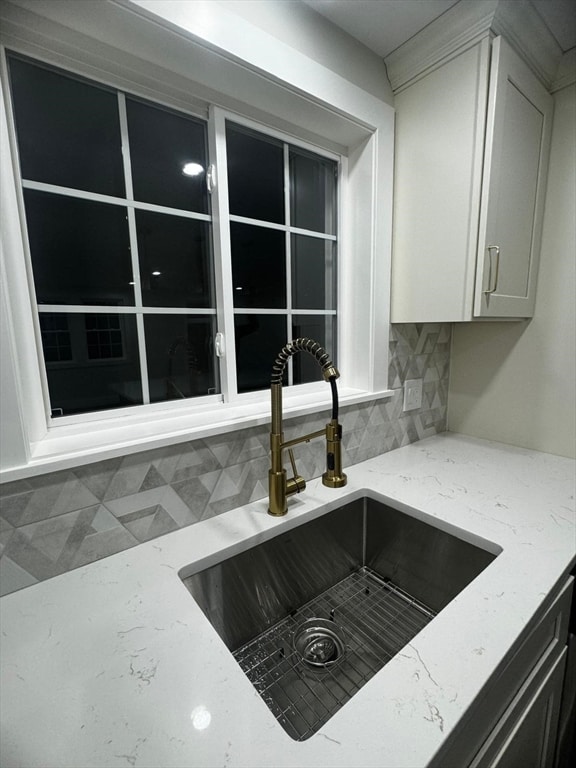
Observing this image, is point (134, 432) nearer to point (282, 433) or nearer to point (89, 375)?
point (89, 375)

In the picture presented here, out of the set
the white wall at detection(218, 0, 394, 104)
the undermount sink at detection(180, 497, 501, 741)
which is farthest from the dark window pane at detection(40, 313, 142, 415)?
the white wall at detection(218, 0, 394, 104)

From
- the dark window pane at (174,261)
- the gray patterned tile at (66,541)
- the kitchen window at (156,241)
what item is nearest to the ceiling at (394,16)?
the kitchen window at (156,241)

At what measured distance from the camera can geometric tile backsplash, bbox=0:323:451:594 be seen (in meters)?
0.68

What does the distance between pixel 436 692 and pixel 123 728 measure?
16.4 inches

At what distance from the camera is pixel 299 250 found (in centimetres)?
124

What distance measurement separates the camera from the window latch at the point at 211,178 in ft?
3.24

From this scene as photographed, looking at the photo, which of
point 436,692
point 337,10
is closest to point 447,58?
point 337,10

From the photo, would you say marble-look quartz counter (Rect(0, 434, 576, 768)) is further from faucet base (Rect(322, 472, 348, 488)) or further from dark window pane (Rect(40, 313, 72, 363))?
dark window pane (Rect(40, 313, 72, 363))

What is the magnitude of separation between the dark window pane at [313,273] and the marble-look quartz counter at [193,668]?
77 cm

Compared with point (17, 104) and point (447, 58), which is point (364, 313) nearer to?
point (447, 58)

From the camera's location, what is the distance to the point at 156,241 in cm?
95

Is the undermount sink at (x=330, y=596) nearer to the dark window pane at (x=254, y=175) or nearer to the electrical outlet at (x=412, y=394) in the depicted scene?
the electrical outlet at (x=412, y=394)

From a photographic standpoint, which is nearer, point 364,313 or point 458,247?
point 458,247

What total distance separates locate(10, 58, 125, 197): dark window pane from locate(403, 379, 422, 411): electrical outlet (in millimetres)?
1162
